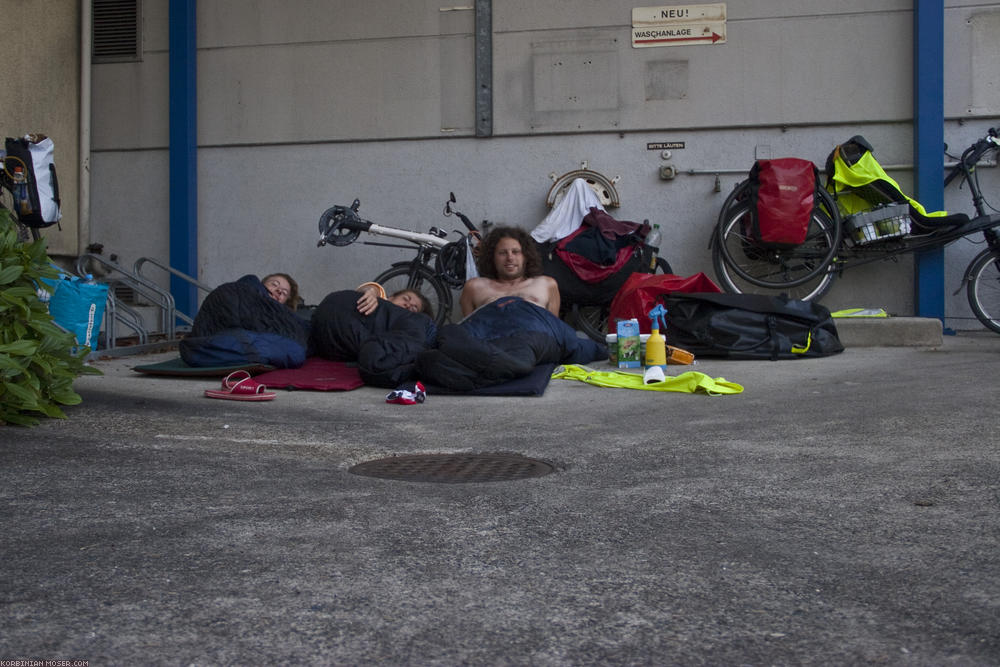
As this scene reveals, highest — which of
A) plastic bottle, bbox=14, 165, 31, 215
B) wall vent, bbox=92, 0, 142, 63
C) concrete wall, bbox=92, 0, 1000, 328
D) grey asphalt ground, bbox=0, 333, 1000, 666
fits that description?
wall vent, bbox=92, 0, 142, 63

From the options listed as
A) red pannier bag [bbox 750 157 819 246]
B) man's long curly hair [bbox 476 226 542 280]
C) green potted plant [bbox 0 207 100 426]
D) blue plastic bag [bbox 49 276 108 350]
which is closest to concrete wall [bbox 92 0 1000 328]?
red pannier bag [bbox 750 157 819 246]

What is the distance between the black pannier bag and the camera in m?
6.24

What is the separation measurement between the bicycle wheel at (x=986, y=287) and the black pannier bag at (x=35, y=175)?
6780 mm

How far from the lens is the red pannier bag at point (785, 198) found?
7.17 m

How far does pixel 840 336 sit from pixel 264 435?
4831 millimetres

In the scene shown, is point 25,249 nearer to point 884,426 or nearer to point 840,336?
point 884,426

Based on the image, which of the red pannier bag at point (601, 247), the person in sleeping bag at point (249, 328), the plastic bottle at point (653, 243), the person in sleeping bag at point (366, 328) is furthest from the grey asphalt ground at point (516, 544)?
the plastic bottle at point (653, 243)

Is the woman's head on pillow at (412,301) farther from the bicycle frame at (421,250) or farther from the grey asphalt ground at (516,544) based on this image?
the grey asphalt ground at (516,544)

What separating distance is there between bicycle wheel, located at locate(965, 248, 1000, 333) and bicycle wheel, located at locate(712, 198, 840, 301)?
1.02 meters

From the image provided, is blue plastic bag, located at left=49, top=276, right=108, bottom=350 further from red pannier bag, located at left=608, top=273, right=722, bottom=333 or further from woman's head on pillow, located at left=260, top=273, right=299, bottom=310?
red pannier bag, located at left=608, top=273, right=722, bottom=333

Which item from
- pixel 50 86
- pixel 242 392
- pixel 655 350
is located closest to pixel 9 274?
pixel 242 392

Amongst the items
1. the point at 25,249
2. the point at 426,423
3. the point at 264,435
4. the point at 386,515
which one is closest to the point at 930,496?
the point at 386,515

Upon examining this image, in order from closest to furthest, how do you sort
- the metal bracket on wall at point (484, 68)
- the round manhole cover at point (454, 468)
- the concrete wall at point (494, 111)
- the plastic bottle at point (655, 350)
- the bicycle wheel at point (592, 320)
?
1. the round manhole cover at point (454, 468)
2. the plastic bottle at point (655, 350)
3. the bicycle wheel at point (592, 320)
4. the concrete wall at point (494, 111)
5. the metal bracket on wall at point (484, 68)

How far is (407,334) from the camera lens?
5602 mm
